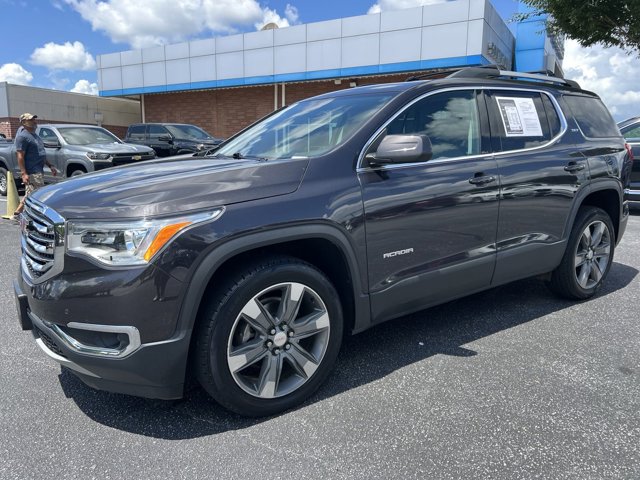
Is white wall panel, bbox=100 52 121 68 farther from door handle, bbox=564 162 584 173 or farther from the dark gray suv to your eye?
door handle, bbox=564 162 584 173

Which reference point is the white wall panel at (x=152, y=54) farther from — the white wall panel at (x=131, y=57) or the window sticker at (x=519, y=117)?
the window sticker at (x=519, y=117)

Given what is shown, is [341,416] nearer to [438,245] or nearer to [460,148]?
[438,245]

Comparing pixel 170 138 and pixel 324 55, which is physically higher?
pixel 324 55

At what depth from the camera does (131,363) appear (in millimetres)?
2295

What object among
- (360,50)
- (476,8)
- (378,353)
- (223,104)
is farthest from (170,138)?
(378,353)

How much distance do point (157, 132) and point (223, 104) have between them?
12.0 meters

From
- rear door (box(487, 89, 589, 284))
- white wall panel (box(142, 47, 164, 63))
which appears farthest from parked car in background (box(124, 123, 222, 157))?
white wall panel (box(142, 47, 164, 63))

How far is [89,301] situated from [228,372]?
2.42ft

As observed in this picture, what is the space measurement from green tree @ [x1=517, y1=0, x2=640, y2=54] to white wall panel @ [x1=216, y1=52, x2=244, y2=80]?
49.5 feet

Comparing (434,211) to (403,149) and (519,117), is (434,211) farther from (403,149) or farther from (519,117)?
(519,117)

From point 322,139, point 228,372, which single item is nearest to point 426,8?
point 322,139

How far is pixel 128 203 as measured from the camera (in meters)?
2.30

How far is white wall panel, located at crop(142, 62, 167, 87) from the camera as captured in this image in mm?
27016

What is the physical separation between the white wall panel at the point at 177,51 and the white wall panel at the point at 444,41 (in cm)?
1290
